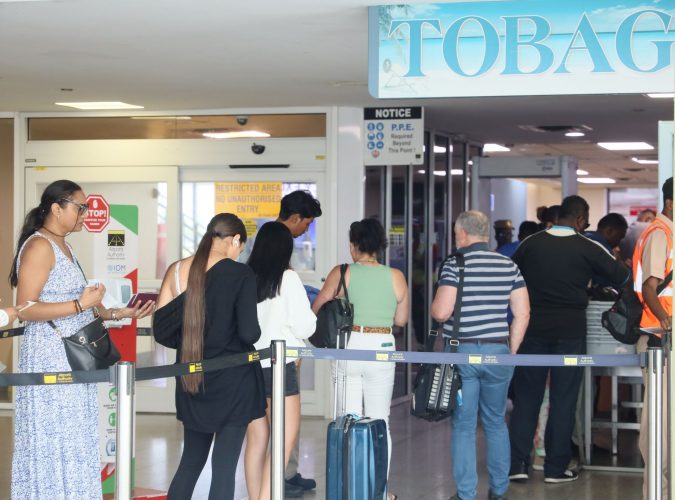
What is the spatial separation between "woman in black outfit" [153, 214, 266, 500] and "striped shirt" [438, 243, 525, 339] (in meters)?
1.54

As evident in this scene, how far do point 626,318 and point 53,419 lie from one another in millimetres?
3060

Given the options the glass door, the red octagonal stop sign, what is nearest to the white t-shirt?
the red octagonal stop sign

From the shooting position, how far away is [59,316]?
437 cm

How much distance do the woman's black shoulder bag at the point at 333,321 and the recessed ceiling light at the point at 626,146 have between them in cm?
804

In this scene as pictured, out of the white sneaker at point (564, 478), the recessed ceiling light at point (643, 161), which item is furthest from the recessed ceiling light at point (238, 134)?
the recessed ceiling light at point (643, 161)

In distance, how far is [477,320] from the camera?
575 centimetres

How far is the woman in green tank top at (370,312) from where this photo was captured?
5.67 meters

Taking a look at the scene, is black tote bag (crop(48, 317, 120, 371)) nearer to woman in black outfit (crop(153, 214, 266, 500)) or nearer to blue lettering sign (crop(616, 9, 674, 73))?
woman in black outfit (crop(153, 214, 266, 500))

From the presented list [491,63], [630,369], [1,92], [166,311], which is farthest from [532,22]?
[1,92]

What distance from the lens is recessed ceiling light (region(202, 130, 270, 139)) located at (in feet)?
30.5

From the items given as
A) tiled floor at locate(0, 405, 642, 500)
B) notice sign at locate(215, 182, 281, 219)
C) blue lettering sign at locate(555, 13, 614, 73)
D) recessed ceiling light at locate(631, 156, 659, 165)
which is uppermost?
recessed ceiling light at locate(631, 156, 659, 165)

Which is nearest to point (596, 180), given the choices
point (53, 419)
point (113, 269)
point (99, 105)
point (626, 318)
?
point (99, 105)

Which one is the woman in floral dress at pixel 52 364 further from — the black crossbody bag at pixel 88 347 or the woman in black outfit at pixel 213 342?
the woman in black outfit at pixel 213 342

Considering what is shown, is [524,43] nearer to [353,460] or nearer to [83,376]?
[353,460]
